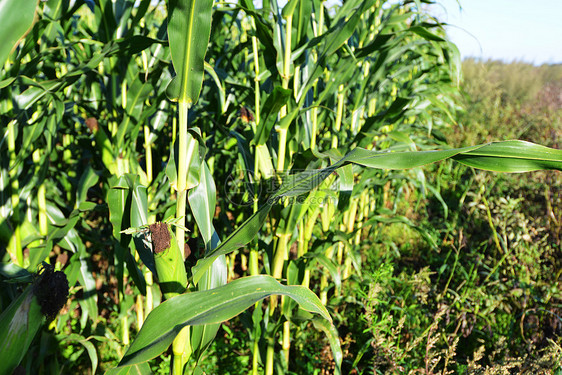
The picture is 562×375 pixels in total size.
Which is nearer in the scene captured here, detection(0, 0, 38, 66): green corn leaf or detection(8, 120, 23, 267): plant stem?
detection(0, 0, 38, 66): green corn leaf

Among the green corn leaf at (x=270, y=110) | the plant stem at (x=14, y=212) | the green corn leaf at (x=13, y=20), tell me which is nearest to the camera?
the green corn leaf at (x=13, y=20)

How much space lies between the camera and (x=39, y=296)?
648 mm

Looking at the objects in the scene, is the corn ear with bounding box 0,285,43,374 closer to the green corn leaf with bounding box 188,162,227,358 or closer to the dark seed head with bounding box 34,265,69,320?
the dark seed head with bounding box 34,265,69,320

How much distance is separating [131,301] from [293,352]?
3.19 ft

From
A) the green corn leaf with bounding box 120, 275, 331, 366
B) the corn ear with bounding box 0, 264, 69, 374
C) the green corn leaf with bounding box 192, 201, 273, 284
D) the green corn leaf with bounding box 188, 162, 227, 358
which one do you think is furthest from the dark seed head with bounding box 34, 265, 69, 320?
the green corn leaf with bounding box 188, 162, 227, 358

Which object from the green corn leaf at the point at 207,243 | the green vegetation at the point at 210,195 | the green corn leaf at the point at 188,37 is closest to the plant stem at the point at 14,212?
the green vegetation at the point at 210,195

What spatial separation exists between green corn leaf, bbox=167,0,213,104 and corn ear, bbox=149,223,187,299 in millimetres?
349

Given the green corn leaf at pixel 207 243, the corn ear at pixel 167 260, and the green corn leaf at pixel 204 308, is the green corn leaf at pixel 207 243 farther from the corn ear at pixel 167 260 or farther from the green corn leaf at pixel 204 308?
the green corn leaf at pixel 204 308

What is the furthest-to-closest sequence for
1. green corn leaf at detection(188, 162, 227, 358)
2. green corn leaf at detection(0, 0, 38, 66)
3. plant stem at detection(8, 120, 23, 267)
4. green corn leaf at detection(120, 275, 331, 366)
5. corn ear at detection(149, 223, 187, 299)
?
plant stem at detection(8, 120, 23, 267) < green corn leaf at detection(188, 162, 227, 358) < corn ear at detection(149, 223, 187, 299) < green corn leaf at detection(120, 275, 331, 366) < green corn leaf at detection(0, 0, 38, 66)

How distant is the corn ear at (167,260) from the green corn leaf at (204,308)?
115mm

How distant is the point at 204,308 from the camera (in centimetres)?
77

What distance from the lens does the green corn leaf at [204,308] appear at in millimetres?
712

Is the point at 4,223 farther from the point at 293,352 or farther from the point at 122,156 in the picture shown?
the point at 293,352

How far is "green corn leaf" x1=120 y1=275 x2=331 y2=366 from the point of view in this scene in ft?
2.34
